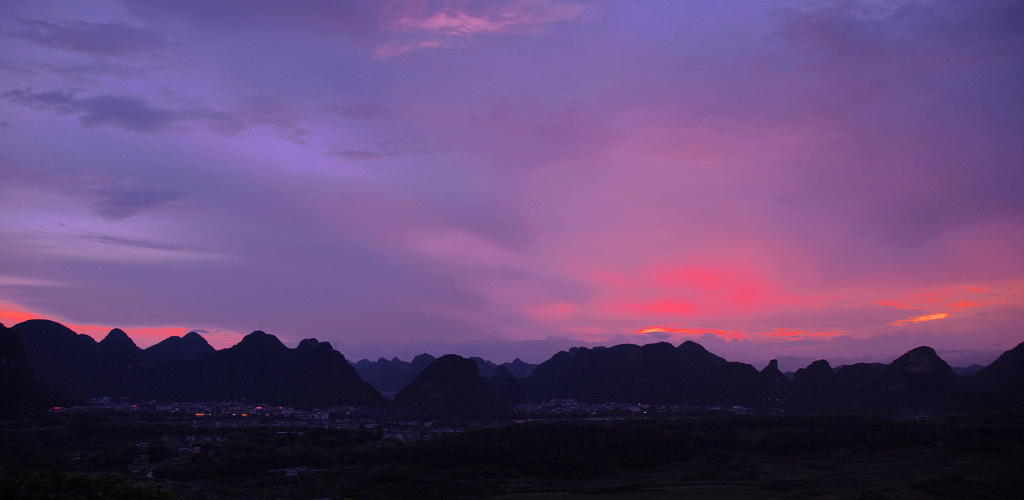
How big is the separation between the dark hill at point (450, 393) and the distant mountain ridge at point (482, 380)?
0.52ft

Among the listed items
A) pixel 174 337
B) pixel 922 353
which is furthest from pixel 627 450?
pixel 174 337

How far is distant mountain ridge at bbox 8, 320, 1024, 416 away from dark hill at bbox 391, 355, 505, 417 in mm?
159

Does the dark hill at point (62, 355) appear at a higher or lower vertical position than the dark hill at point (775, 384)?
higher

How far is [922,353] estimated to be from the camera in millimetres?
80500

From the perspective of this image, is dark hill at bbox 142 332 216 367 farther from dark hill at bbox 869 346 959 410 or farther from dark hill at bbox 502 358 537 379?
dark hill at bbox 869 346 959 410

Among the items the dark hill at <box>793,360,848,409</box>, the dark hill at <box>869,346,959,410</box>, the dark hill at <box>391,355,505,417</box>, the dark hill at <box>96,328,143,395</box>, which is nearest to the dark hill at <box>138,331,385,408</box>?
the dark hill at <box>96,328,143,395</box>

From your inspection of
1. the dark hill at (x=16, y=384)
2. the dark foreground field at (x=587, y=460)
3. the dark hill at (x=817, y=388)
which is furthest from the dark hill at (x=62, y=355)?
the dark hill at (x=817, y=388)

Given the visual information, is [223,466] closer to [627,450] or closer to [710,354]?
[627,450]

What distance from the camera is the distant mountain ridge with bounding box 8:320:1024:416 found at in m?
79.8

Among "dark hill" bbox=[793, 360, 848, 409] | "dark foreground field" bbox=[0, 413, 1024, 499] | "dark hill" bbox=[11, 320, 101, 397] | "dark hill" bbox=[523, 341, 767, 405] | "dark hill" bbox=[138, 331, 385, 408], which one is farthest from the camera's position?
"dark hill" bbox=[523, 341, 767, 405]

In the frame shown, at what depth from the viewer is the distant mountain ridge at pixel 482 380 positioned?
7975 cm

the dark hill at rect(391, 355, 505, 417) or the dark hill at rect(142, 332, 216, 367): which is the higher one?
the dark hill at rect(142, 332, 216, 367)

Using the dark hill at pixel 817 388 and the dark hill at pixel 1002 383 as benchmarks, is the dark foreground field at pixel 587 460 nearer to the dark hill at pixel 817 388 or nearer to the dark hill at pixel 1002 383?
the dark hill at pixel 1002 383

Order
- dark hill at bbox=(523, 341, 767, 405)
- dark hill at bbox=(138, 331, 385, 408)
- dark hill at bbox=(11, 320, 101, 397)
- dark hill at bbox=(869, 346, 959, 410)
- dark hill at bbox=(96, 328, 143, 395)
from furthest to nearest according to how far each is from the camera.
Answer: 1. dark hill at bbox=(523, 341, 767, 405)
2. dark hill at bbox=(96, 328, 143, 395)
3. dark hill at bbox=(138, 331, 385, 408)
4. dark hill at bbox=(11, 320, 101, 397)
5. dark hill at bbox=(869, 346, 959, 410)
